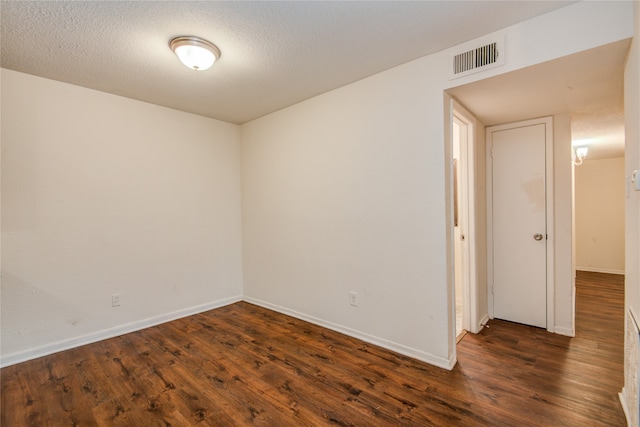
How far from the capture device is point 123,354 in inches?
106

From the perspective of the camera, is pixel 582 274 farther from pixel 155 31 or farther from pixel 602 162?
pixel 155 31

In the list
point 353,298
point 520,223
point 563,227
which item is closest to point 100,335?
point 353,298

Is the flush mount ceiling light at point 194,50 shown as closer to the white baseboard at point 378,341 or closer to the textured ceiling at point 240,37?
the textured ceiling at point 240,37

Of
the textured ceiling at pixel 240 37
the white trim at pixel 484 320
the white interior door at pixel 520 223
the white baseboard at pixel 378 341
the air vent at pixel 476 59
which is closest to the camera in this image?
the textured ceiling at pixel 240 37

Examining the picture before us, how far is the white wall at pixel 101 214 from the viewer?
2.61 m

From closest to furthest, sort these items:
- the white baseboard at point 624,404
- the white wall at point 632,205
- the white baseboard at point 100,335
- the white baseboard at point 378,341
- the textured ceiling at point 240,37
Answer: the white wall at point 632,205, the white baseboard at point 624,404, the textured ceiling at point 240,37, the white baseboard at point 378,341, the white baseboard at point 100,335

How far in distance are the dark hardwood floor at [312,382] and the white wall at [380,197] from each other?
36 cm

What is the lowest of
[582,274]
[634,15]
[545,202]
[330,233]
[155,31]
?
[582,274]

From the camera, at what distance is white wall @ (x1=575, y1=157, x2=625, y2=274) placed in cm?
567

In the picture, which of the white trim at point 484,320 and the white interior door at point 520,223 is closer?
the white interior door at point 520,223

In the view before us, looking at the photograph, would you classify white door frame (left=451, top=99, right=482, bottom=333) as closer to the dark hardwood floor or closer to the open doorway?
the open doorway

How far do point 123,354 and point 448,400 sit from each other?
275cm

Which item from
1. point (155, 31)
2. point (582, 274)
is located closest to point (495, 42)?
point (155, 31)

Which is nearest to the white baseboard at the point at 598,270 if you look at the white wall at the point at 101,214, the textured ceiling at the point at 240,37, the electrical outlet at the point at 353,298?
the electrical outlet at the point at 353,298
